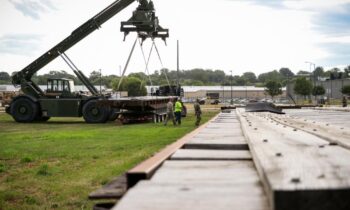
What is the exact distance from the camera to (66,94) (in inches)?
1270

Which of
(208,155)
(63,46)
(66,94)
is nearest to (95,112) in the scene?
(66,94)

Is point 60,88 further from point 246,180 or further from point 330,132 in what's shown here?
point 246,180

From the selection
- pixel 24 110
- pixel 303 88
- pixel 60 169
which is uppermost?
pixel 303 88

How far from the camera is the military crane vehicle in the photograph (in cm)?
3028

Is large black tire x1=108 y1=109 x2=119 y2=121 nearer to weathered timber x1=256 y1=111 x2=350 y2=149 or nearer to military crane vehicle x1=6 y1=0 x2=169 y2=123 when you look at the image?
military crane vehicle x1=6 y1=0 x2=169 y2=123

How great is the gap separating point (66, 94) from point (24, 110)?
2.96 m

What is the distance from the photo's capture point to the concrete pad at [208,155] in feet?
10.2

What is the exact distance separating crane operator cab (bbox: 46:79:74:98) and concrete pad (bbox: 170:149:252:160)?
29.5 metres

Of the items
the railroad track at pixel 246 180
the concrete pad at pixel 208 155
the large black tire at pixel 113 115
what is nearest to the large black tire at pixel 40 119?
the large black tire at pixel 113 115

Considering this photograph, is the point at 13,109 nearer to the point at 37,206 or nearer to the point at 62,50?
the point at 62,50

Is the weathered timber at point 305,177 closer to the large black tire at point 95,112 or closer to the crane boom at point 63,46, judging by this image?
the large black tire at point 95,112

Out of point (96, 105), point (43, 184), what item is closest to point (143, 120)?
point (96, 105)

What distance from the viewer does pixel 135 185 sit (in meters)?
2.31

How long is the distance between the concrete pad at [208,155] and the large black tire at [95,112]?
2704cm
